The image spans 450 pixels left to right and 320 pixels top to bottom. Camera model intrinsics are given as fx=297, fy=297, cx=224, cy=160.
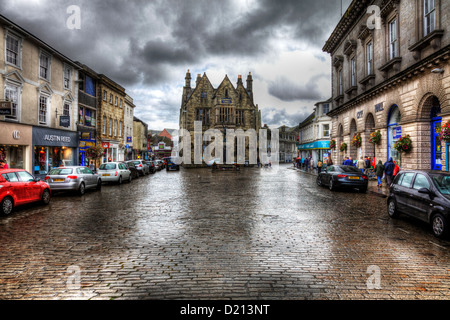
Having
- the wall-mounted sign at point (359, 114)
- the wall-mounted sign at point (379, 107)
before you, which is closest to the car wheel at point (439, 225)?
the wall-mounted sign at point (379, 107)

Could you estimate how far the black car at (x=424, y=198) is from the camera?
642 centimetres

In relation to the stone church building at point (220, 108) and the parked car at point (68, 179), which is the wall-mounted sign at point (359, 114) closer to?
the parked car at point (68, 179)

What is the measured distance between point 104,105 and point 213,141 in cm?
2484

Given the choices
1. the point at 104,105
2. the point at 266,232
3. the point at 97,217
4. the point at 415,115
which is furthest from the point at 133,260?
the point at 104,105

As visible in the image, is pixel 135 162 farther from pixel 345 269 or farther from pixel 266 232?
pixel 345 269

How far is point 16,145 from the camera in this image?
18391mm

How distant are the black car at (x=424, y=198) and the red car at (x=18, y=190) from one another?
37.6 ft

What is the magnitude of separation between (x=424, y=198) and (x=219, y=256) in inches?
210

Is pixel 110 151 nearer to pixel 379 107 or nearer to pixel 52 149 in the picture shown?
pixel 52 149

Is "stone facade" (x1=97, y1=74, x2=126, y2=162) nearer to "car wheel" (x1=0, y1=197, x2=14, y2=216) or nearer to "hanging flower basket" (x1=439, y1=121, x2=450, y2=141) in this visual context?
"car wheel" (x1=0, y1=197, x2=14, y2=216)

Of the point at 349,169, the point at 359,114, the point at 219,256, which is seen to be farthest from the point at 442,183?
the point at 359,114

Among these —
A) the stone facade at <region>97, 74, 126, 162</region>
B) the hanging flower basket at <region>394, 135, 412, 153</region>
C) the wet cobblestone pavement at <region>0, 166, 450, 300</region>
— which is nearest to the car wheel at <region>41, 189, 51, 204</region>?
the wet cobblestone pavement at <region>0, 166, 450, 300</region>

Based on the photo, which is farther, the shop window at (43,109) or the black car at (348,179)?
the shop window at (43,109)

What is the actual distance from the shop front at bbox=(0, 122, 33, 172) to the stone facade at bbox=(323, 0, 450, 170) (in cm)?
2270
